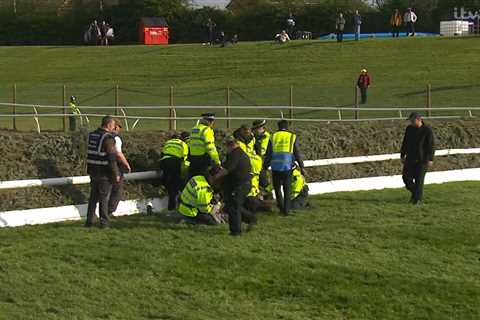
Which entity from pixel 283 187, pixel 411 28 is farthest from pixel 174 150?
pixel 411 28

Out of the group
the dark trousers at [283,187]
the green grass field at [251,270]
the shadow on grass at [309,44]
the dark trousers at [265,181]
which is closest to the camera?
the green grass field at [251,270]

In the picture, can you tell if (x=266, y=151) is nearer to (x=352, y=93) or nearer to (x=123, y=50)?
(x=352, y=93)

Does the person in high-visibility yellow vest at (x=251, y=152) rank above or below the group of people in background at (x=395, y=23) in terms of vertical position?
below

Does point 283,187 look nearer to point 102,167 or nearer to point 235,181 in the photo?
point 235,181

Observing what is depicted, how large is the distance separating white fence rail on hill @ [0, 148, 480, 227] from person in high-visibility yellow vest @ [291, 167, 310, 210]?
152cm

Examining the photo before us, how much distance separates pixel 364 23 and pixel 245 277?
54160 millimetres

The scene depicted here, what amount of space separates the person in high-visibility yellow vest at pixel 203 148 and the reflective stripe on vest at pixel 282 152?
993 mm

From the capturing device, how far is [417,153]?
51.0 feet

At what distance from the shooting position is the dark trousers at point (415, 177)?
611 inches

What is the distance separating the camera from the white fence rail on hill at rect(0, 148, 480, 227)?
43.7ft

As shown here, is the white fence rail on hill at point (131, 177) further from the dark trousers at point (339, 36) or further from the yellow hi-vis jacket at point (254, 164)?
the dark trousers at point (339, 36)

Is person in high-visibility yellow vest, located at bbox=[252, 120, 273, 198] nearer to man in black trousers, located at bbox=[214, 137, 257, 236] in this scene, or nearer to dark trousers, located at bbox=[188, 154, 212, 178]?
dark trousers, located at bbox=[188, 154, 212, 178]

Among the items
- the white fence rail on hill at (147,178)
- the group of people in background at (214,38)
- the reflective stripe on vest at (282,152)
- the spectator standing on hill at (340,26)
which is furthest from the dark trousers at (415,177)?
the group of people in background at (214,38)

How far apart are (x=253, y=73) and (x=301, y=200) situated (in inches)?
1277
